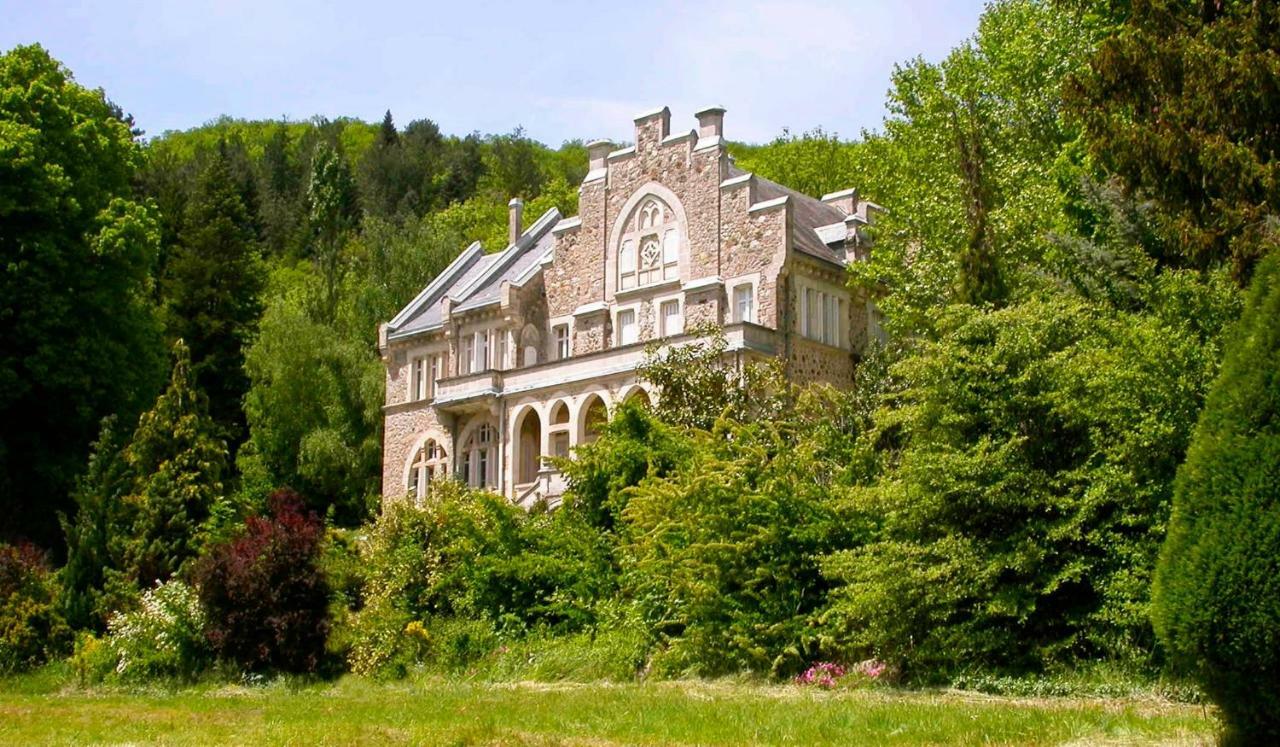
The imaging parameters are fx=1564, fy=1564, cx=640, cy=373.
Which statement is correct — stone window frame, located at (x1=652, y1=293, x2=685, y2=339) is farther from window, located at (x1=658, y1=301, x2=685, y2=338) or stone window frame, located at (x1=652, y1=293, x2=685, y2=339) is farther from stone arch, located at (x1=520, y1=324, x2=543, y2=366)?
stone arch, located at (x1=520, y1=324, x2=543, y2=366)

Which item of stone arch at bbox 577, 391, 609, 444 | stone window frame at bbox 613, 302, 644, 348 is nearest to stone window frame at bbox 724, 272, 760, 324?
stone window frame at bbox 613, 302, 644, 348

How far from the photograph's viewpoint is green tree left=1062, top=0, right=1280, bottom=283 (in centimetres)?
2284

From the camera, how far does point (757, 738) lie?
14.4 metres

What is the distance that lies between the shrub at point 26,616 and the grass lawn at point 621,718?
22.6 ft

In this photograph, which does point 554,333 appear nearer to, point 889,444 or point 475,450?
point 475,450

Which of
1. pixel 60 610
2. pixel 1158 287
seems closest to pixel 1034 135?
pixel 1158 287

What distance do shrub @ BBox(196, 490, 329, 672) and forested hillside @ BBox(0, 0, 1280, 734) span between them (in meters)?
0.08

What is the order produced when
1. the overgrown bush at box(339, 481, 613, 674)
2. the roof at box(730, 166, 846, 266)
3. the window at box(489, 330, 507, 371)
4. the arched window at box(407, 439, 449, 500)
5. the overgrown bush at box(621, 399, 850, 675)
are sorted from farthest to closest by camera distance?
1. the arched window at box(407, 439, 449, 500)
2. the window at box(489, 330, 507, 371)
3. the roof at box(730, 166, 846, 266)
4. the overgrown bush at box(339, 481, 613, 674)
5. the overgrown bush at box(621, 399, 850, 675)

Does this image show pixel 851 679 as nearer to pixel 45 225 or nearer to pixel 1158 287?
pixel 1158 287

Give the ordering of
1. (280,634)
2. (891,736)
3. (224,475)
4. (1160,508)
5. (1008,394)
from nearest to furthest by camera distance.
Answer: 1. (891,736)
2. (1160,508)
3. (1008,394)
4. (280,634)
5. (224,475)

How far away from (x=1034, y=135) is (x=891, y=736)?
3007 centimetres

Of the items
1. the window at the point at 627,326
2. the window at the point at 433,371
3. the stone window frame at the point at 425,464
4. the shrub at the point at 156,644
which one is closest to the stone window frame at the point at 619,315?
the window at the point at 627,326

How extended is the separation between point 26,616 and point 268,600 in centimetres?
625

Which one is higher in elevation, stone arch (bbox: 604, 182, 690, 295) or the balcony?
stone arch (bbox: 604, 182, 690, 295)
